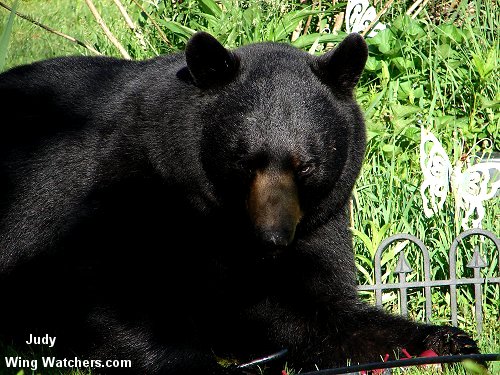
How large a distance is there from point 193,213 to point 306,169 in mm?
582

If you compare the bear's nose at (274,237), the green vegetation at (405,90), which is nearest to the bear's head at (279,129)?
the bear's nose at (274,237)

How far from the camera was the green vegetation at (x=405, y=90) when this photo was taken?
4762mm

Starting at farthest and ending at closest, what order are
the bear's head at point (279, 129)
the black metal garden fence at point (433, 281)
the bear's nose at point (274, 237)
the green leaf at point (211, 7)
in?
the green leaf at point (211, 7), the black metal garden fence at point (433, 281), the bear's head at point (279, 129), the bear's nose at point (274, 237)

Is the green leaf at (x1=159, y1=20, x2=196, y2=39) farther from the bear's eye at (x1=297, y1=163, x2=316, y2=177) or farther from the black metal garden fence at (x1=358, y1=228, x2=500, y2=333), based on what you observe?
the bear's eye at (x1=297, y1=163, x2=316, y2=177)

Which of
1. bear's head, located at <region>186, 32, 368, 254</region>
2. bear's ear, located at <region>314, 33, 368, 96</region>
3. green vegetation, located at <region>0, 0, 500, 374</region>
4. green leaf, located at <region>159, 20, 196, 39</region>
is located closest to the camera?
bear's head, located at <region>186, 32, 368, 254</region>

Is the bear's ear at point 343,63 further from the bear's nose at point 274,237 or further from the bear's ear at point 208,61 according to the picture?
the bear's nose at point 274,237

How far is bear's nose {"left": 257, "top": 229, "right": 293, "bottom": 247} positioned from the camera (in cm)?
334

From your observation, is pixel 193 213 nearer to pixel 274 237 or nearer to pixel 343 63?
pixel 274 237

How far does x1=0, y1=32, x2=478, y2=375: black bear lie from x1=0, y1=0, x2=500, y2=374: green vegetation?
60 cm

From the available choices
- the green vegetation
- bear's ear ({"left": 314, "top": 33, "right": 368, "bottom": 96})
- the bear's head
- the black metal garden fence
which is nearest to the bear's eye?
the bear's head

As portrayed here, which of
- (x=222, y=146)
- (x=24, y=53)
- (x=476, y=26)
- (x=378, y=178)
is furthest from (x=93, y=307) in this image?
(x=24, y=53)

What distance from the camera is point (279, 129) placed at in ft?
11.5

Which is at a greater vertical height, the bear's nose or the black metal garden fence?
the bear's nose

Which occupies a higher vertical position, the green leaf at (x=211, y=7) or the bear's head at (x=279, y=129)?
the green leaf at (x=211, y=7)
